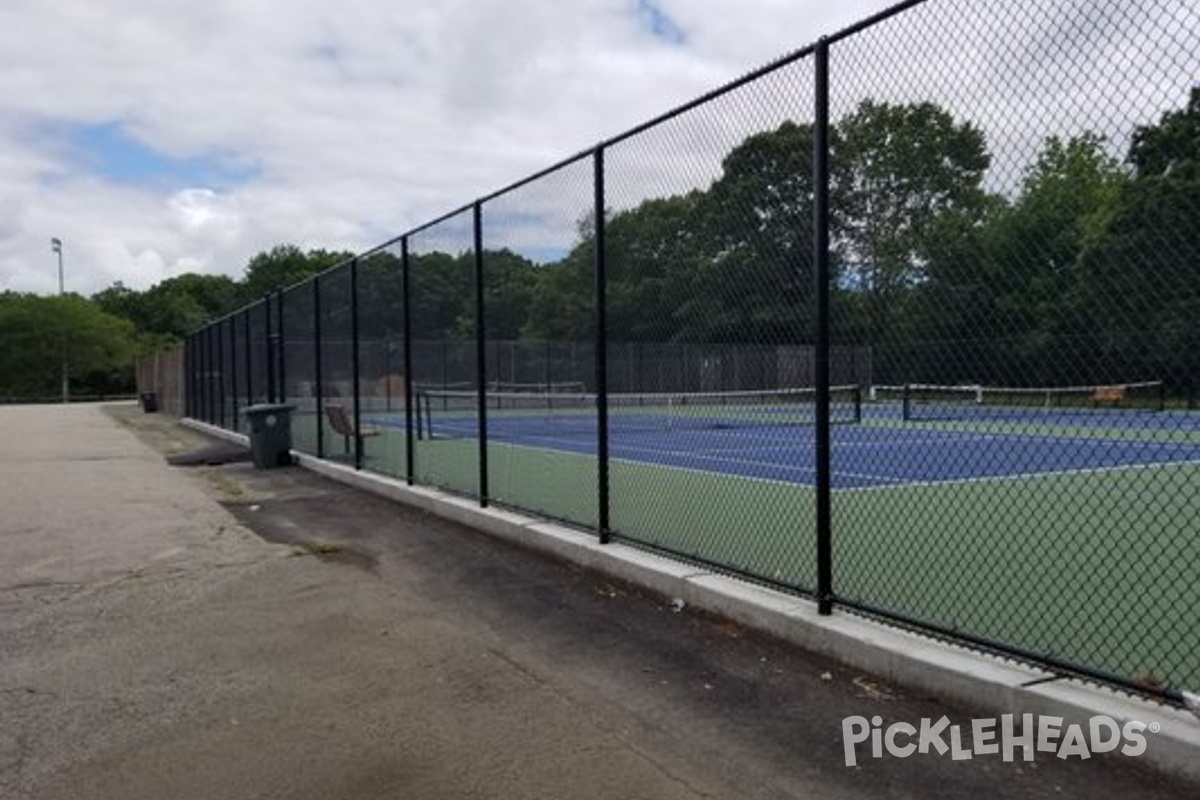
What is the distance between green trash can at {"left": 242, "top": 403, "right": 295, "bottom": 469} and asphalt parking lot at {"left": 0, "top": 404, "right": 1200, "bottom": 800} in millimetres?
8291

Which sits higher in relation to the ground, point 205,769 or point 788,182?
point 788,182

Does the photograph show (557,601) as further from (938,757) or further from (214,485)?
(214,485)

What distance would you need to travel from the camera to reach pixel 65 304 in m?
90.0

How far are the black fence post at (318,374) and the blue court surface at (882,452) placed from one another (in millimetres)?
4297

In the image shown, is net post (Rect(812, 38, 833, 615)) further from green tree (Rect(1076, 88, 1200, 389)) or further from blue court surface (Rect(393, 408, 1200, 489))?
blue court surface (Rect(393, 408, 1200, 489))

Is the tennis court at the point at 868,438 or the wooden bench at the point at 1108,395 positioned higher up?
the wooden bench at the point at 1108,395

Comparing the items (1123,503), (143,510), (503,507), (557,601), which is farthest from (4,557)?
(1123,503)

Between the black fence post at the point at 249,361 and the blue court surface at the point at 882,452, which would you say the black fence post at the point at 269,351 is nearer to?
the black fence post at the point at 249,361

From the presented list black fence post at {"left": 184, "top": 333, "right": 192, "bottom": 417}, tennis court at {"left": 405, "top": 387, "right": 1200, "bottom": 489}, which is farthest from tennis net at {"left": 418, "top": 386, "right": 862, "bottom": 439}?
black fence post at {"left": 184, "top": 333, "right": 192, "bottom": 417}

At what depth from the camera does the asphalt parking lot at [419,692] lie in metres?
4.41

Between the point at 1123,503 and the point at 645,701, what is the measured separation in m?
7.80

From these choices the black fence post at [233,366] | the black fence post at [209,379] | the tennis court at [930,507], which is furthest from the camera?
the black fence post at [209,379]

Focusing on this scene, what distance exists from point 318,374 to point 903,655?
13.3m

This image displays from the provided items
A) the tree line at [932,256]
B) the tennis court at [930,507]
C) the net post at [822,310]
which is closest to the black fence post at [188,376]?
the tennis court at [930,507]
